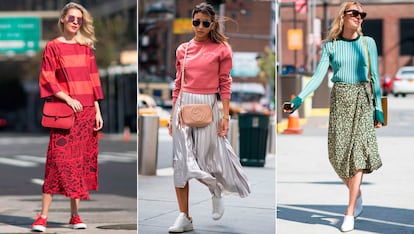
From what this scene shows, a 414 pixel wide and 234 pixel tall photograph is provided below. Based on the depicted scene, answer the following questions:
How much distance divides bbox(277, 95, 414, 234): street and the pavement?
174 millimetres

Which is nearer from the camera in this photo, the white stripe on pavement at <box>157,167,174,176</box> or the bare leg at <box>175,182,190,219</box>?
the bare leg at <box>175,182,190,219</box>

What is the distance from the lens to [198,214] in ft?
26.0

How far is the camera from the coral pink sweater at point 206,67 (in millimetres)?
6703

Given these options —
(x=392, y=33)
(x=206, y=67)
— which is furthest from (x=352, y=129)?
(x=392, y=33)

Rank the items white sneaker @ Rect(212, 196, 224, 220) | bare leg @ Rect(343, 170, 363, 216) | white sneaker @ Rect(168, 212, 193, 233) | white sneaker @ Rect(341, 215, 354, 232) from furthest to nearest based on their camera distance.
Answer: bare leg @ Rect(343, 170, 363, 216) → white sneaker @ Rect(341, 215, 354, 232) → white sneaker @ Rect(212, 196, 224, 220) → white sneaker @ Rect(168, 212, 193, 233)

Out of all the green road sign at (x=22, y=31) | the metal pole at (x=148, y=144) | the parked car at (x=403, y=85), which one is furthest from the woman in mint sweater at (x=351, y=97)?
the green road sign at (x=22, y=31)

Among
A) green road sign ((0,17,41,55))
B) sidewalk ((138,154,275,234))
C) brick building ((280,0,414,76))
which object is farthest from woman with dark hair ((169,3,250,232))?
brick building ((280,0,414,76))

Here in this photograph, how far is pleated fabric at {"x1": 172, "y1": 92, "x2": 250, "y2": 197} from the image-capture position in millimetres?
6812

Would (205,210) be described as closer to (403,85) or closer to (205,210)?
(205,210)

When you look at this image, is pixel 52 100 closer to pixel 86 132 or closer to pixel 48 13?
pixel 86 132

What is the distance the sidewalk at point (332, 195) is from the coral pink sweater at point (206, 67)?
1329 millimetres

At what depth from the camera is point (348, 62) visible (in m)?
7.33

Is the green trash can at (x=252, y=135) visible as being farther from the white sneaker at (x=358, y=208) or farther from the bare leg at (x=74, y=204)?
the bare leg at (x=74, y=204)

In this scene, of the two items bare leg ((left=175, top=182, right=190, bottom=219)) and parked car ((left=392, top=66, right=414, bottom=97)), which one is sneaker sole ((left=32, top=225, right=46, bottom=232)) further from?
parked car ((left=392, top=66, right=414, bottom=97))
